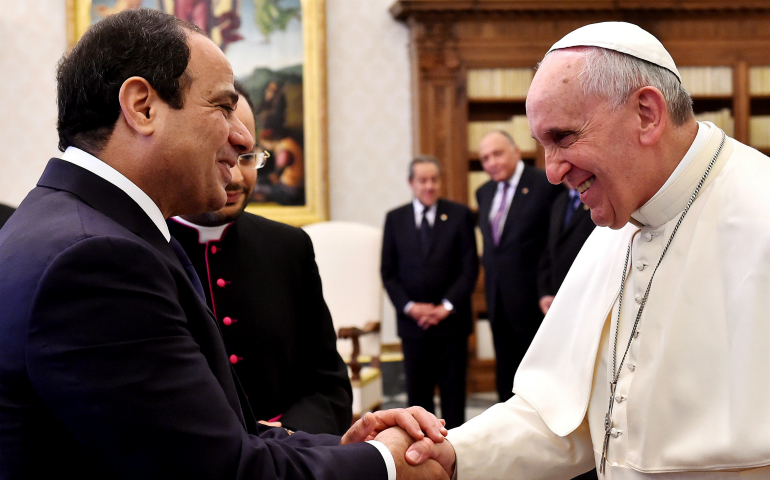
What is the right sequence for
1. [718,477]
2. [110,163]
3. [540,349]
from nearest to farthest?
[110,163] < [718,477] < [540,349]

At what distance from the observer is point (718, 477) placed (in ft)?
5.19

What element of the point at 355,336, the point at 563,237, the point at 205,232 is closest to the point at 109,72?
the point at 205,232

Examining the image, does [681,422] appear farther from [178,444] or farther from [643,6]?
[643,6]

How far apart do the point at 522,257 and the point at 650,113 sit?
3.41 m

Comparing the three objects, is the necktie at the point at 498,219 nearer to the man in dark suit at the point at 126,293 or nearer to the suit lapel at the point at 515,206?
the suit lapel at the point at 515,206

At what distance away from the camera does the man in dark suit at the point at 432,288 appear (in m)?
5.11

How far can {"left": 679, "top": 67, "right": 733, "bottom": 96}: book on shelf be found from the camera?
22.4 feet

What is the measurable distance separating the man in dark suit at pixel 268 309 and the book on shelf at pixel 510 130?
4687 mm

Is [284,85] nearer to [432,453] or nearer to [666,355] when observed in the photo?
[432,453]

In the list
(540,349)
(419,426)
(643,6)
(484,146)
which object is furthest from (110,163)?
(643,6)

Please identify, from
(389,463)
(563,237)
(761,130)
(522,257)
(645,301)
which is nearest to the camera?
(389,463)

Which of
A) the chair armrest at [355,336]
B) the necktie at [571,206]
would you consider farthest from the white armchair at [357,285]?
the necktie at [571,206]

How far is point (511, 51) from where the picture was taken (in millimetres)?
6617

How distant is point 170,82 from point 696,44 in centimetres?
639
